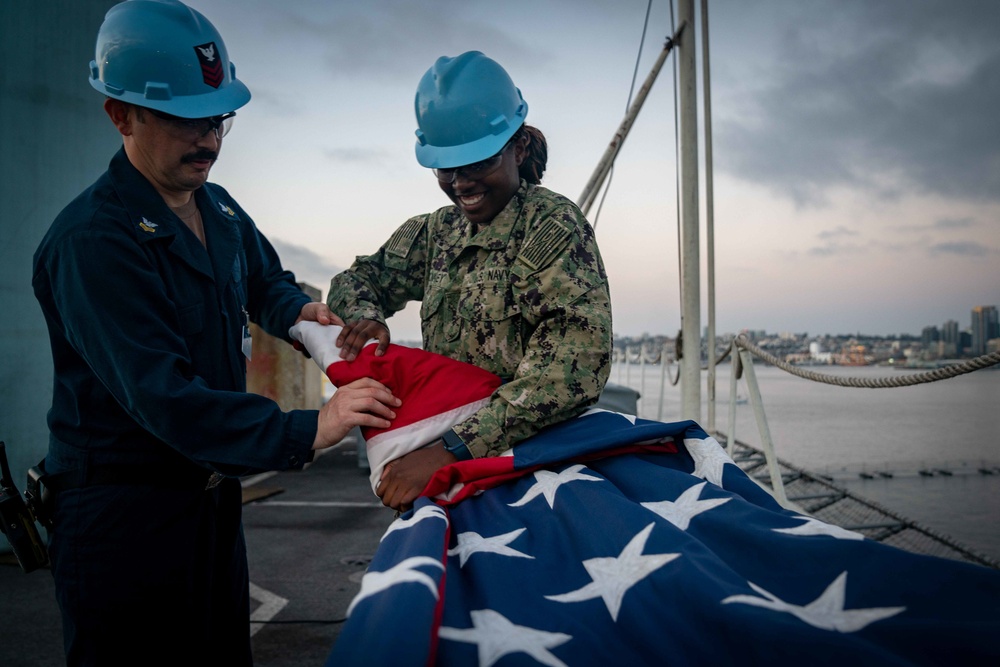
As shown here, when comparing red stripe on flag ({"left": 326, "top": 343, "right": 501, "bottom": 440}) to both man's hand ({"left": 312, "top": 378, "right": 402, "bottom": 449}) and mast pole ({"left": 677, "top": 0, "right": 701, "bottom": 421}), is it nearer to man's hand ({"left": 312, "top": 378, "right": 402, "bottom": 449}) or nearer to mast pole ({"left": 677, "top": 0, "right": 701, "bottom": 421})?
man's hand ({"left": 312, "top": 378, "right": 402, "bottom": 449})

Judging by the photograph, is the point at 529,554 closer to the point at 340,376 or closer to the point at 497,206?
the point at 340,376

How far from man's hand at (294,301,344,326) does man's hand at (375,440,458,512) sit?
0.65 meters

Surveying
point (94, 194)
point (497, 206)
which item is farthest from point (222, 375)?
point (497, 206)

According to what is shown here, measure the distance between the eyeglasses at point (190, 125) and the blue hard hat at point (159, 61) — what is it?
3cm

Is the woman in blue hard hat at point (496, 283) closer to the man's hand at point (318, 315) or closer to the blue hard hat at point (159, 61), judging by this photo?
the man's hand at point (318, 315)

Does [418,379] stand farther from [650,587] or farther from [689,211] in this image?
[689,211]

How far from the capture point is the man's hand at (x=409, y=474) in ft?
5.27

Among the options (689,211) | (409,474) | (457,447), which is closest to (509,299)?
(457,447)

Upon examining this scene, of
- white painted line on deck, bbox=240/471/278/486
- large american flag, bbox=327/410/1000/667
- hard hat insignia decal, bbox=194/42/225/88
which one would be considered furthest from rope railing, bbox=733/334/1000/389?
white painted line on deck, bbox=240/471/278/486

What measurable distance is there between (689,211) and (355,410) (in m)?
5.47

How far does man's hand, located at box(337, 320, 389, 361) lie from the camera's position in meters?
1.96

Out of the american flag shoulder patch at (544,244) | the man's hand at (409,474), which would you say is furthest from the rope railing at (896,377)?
the man's hand at (409,474)

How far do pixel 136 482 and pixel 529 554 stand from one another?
118cm

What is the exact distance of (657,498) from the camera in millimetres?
1499
